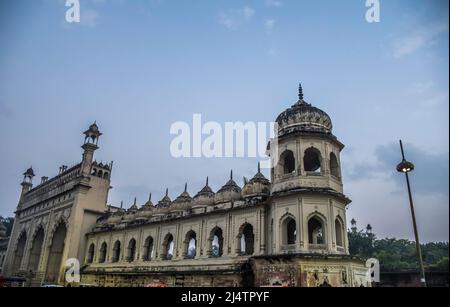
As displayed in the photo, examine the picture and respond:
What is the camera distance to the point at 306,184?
19547 millimetres

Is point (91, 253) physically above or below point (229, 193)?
below

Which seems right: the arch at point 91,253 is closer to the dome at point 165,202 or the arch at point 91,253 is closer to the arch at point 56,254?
the arch at point 56,254

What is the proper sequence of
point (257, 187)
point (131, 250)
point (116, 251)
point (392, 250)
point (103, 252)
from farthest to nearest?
point (392, 250)
point (103, 252)
point (116, 251)
point (131, 250)
point (257, 187)

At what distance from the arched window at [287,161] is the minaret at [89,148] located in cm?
2428

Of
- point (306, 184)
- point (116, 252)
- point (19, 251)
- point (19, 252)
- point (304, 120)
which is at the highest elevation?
point (304, 120)

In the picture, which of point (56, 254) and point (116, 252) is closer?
point (116, 252)

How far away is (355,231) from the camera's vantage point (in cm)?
6175

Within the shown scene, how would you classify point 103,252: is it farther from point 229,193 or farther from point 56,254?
point 229,193

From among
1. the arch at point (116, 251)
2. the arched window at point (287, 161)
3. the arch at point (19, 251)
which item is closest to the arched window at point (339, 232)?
the arched window at point (287, 161)

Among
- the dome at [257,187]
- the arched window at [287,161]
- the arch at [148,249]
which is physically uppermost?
the arched window at [287,161]

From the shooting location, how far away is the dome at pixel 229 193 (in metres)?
25.2

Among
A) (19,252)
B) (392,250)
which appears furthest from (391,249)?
(19,252)

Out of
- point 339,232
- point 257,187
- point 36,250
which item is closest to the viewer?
point 339,232

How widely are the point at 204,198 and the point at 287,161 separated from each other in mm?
8008
